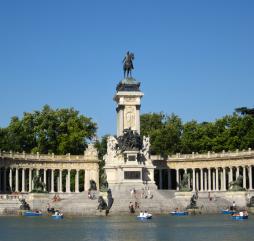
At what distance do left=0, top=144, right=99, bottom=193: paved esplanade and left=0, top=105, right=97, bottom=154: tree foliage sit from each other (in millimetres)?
6260

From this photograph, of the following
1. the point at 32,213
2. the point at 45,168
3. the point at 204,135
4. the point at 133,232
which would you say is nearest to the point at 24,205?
the point at 32,213

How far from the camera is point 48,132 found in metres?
121

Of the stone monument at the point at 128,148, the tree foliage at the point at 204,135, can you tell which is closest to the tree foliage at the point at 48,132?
the tree foliage at the point at 204,135

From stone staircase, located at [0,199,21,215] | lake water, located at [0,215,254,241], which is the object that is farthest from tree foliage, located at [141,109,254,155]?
lake water, located at [0,215,254,241]

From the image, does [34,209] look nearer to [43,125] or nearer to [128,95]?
[128,95]

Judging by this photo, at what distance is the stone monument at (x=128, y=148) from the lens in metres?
90.8

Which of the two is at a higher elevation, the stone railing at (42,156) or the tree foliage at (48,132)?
the tree foliage at (48,132)

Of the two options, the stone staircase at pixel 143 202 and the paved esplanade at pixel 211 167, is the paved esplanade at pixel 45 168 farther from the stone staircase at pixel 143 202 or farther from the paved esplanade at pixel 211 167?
the stone staircase at pixel 143 202

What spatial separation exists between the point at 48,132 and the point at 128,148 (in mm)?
32381

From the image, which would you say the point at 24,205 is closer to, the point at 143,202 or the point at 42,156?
the point at 143,202

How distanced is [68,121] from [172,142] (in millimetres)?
20127

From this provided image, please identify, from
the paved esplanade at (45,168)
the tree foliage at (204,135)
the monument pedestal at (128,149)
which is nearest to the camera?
the monument pedestal at (128,149)

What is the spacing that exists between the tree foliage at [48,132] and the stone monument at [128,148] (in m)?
22.0

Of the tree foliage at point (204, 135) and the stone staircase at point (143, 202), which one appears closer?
the stone staircase at point (143, 202)
